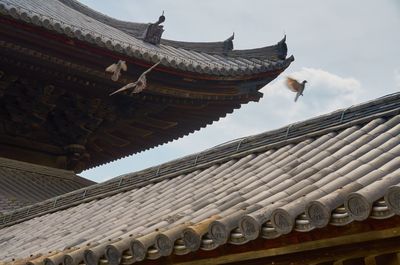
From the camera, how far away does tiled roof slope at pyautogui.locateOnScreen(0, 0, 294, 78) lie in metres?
8.12

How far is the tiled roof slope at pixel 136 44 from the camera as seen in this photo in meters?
8.12

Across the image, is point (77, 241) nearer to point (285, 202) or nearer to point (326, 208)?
point (285, 202)

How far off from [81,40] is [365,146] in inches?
196

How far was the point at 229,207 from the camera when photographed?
13.8ft

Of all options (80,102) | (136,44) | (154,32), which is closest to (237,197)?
(80,102)

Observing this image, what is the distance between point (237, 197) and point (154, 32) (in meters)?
7.17

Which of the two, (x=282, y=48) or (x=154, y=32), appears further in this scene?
(x=154, y=32)

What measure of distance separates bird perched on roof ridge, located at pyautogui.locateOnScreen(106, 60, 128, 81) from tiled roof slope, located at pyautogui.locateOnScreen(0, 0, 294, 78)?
0.58 ft

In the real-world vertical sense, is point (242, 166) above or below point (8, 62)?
below

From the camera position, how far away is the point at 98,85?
9156 millimetres

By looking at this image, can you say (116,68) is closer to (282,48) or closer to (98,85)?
(98,85)

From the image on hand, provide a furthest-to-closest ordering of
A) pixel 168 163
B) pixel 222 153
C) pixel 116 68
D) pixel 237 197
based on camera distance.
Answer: pixel 116 68 < pixel 168 163 < pixel 222 153 < pixel 237 197

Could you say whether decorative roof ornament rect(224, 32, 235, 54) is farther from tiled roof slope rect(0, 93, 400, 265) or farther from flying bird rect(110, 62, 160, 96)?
tiled roof slope rect(0, 93, 400, 265)

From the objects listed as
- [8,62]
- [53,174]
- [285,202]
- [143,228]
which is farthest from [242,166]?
[53,174]
